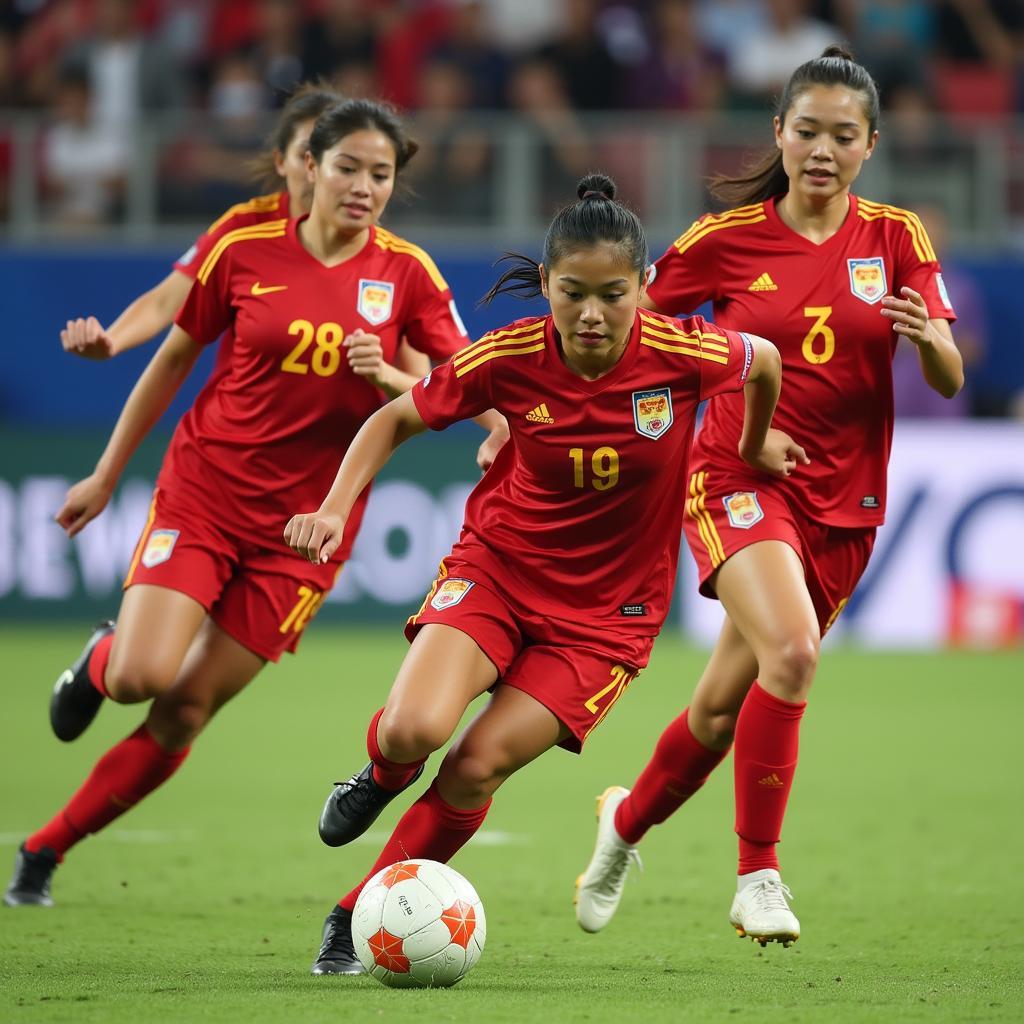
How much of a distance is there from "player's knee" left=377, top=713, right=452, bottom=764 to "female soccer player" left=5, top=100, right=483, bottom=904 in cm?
134

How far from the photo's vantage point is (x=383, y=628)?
13.3 meters

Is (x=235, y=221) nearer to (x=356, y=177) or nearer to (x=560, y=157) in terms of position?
(x=356, y=177)

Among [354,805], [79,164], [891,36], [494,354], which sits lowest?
[354,805]

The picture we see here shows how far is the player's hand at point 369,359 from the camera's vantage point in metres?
5.53

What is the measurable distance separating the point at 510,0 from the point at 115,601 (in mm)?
6259

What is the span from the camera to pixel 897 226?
18.4 ft

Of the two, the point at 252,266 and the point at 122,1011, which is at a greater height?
the point at 252,266

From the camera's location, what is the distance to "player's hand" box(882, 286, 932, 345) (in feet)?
16.6

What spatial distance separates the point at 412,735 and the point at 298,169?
234 centimetres

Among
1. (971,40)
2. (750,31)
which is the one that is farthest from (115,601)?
(971,40)

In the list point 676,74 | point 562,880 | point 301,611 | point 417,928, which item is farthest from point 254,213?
point 676,74

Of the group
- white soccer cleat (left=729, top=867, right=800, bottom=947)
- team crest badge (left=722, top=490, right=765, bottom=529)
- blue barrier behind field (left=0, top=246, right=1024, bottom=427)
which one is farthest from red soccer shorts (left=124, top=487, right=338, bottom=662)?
blue barrier behind field (left=0, top=246, right=1024, bottom=427)

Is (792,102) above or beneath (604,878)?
above

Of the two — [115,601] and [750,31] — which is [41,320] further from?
[750,31]
